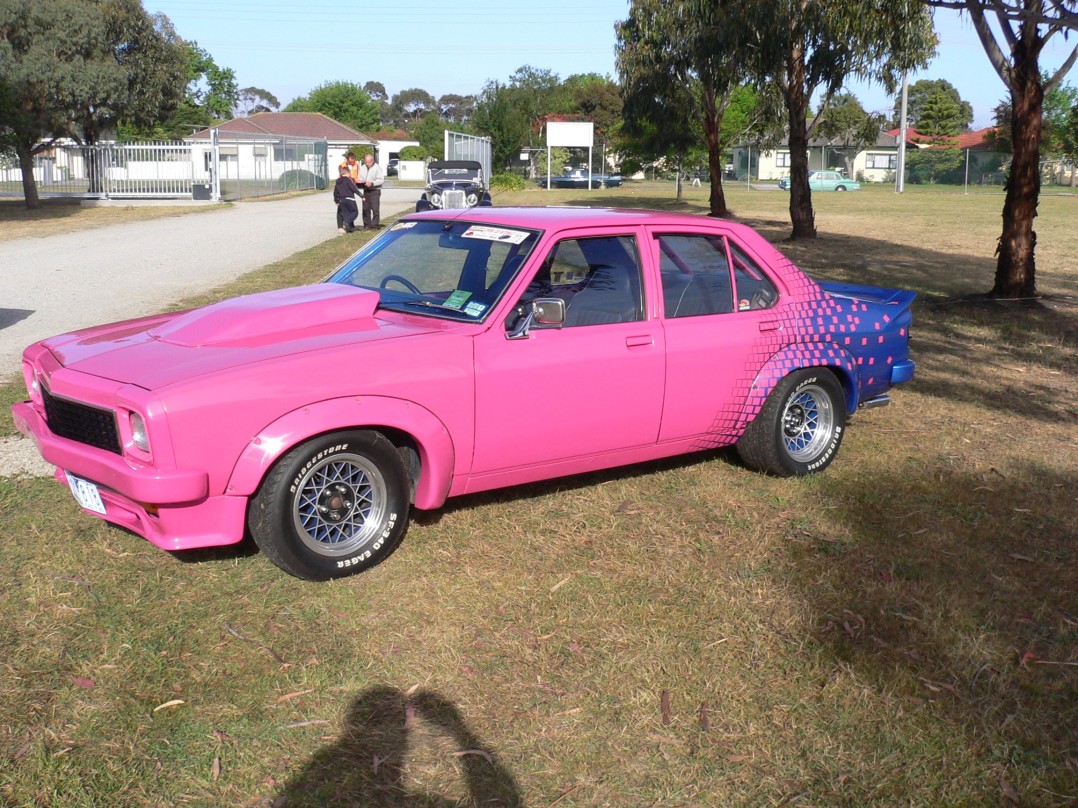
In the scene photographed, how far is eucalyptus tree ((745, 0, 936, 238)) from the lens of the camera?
19156mm

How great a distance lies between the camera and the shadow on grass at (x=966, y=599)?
375cm

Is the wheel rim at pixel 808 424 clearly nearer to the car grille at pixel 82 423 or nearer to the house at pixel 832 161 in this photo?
the car grille at pixel 82 423

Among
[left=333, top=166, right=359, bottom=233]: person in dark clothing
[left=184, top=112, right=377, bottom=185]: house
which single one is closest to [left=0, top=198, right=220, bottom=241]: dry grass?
[left=184, top=112, right=377, bottom=185]: house

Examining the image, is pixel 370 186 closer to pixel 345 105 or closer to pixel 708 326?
pixel 708 326

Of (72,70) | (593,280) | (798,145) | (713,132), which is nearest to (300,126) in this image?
(72,70)

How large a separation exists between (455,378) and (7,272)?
1377 cm

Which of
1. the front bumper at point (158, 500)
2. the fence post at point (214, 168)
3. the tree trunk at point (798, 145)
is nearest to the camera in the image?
the front bumper at point (158, 500)

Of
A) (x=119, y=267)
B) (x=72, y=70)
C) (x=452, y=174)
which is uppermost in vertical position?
(x=72, y=70)

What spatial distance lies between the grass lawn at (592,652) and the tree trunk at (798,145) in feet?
56.8

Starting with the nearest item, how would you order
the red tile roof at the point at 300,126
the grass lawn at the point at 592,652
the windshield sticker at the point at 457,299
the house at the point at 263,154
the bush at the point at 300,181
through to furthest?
the grass lawn at the point at 592,652, the windshield sticker at the point at 457,299, the house at the point at 263,154, the bush at the point at 300,181, the red tile roof at the point at 300,126

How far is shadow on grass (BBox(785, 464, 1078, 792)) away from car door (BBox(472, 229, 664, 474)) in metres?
1.08

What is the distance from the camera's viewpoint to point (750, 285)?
19.6 ft

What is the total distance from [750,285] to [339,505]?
266 centimetres

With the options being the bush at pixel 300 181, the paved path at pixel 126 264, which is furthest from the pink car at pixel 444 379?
the bush at pixel 300 181
